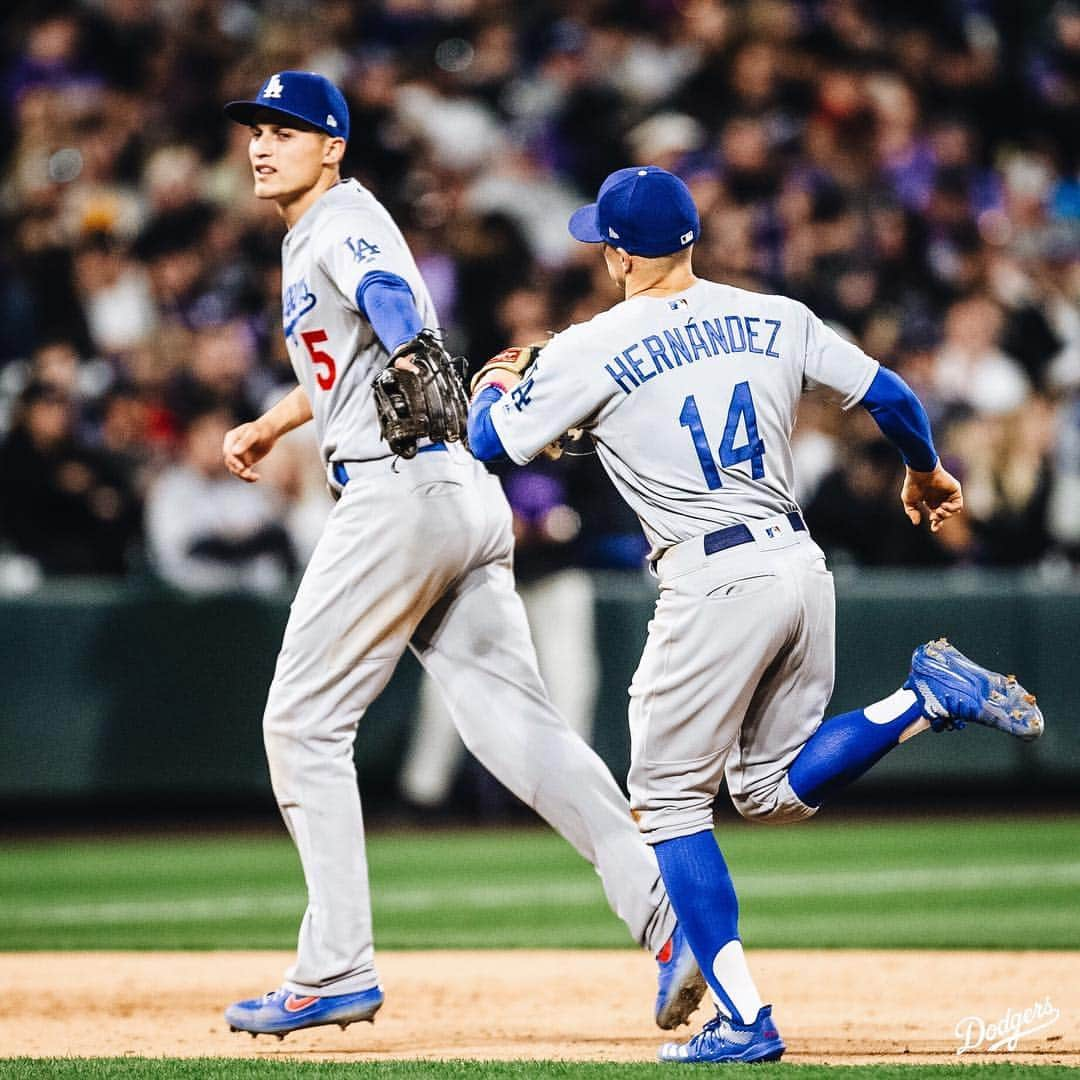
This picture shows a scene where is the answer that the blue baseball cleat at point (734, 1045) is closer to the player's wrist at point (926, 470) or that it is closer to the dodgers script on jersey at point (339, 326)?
the player's wrist at point (926, 470)

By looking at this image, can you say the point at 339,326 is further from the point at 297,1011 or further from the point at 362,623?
the point at 297,1011

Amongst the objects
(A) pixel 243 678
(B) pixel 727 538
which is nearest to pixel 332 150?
(B) pixel 727 538

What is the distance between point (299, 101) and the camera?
15.1ft

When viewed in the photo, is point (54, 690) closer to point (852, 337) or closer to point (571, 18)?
point (852, 337)

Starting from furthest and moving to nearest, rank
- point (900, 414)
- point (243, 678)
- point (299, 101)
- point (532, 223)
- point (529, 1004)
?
point (532, 223) → point (243, 678) → point (529, 1004) → point (299, 101) → point (900, 414)

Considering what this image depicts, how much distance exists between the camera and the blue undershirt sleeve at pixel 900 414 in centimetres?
412

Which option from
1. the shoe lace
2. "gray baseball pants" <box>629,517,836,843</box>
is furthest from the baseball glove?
the shoe lace

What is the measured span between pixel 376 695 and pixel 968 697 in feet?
4.53

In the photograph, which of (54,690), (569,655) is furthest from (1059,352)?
(54,690)

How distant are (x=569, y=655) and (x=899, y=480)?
205 cm

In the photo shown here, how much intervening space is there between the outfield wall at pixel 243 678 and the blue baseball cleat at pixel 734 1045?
5.91 metres

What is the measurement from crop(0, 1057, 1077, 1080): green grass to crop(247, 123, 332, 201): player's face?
2087mm

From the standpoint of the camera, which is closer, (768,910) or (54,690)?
(768,910)

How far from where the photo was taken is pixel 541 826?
9.99 meters
